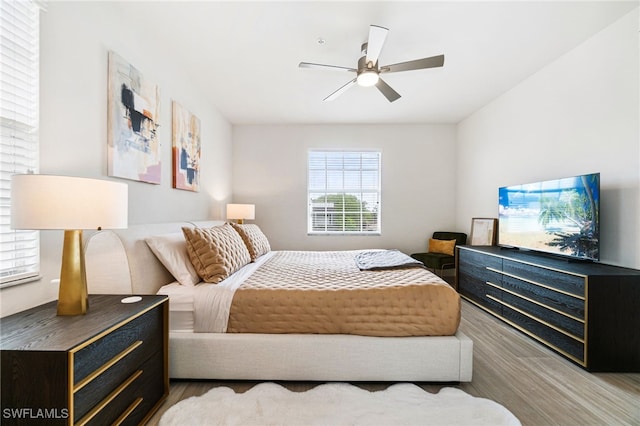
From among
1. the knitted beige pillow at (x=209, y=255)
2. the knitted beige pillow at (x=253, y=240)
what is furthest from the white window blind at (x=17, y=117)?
the knitted beige pillow at (x=253, y=240)

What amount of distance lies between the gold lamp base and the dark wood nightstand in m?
0.04

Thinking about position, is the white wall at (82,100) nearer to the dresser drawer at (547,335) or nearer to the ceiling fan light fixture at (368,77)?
the ceiling fan light fixture at (368,77)

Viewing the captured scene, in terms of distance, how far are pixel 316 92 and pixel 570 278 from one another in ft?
10.2

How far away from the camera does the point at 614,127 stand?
222 centimetres

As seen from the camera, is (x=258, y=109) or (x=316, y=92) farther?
(x=258, y=109)

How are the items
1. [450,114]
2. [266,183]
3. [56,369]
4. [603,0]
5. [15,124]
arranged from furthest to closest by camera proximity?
[266,183] < [450,114] < [603,0] < [15,124] < [56,369]

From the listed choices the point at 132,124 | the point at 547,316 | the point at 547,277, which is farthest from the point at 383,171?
the point at 132,124

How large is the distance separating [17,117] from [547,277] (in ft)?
12.1

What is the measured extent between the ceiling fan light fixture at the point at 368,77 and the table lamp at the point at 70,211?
202 cm

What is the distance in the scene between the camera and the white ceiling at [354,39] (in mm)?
2023

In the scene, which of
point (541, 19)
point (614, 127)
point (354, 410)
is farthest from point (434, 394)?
point (541, 19)

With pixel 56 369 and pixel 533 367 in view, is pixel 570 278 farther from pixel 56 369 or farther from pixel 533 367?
pixel 56 369

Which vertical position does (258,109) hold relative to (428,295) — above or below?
above

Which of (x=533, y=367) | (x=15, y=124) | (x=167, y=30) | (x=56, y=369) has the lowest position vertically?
(x=533, y=367)
